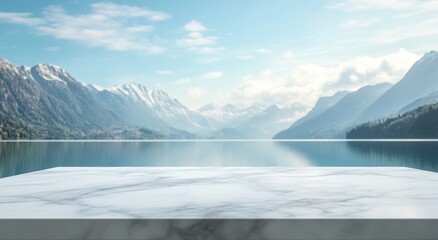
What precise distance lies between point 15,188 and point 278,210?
10.7ft

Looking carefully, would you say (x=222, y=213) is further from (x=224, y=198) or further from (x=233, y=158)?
(x=233, y=158)

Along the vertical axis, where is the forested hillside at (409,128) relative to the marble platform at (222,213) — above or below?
above

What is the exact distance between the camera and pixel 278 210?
132 inches

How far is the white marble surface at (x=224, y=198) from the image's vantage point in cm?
326

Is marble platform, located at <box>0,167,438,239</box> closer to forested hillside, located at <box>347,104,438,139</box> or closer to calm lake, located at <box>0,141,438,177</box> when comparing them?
calm lake, located at <box>0,141,438,177</box>

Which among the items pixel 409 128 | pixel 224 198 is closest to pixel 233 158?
pixel 224 198

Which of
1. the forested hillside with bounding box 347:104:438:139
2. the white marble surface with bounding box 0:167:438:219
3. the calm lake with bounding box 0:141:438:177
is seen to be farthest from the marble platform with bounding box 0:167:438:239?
the forested hillside with bounding box 347:104:438:139

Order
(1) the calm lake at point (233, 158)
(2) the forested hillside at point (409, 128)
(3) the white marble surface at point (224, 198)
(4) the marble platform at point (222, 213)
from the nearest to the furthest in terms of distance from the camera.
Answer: (4) the marble platform at point (222, 213) → (3) the white marble surface at point (224, 198) → (1) the calm lake at point (233, 158) → (2) the forested hillside at point (409, 128)

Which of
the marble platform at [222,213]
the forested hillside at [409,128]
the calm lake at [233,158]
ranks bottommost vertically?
the calm lake at [233,158]

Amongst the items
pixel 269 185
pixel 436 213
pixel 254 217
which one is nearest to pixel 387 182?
pixel 269 185

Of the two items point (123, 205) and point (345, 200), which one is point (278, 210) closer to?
point (345, 200)

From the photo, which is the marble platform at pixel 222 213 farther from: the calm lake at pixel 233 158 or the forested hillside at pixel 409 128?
the forested hillside at pixel 409 128

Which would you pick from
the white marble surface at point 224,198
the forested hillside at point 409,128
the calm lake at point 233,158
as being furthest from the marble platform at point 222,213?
the forested hillside at point 409,128

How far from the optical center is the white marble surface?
3.26 meters
